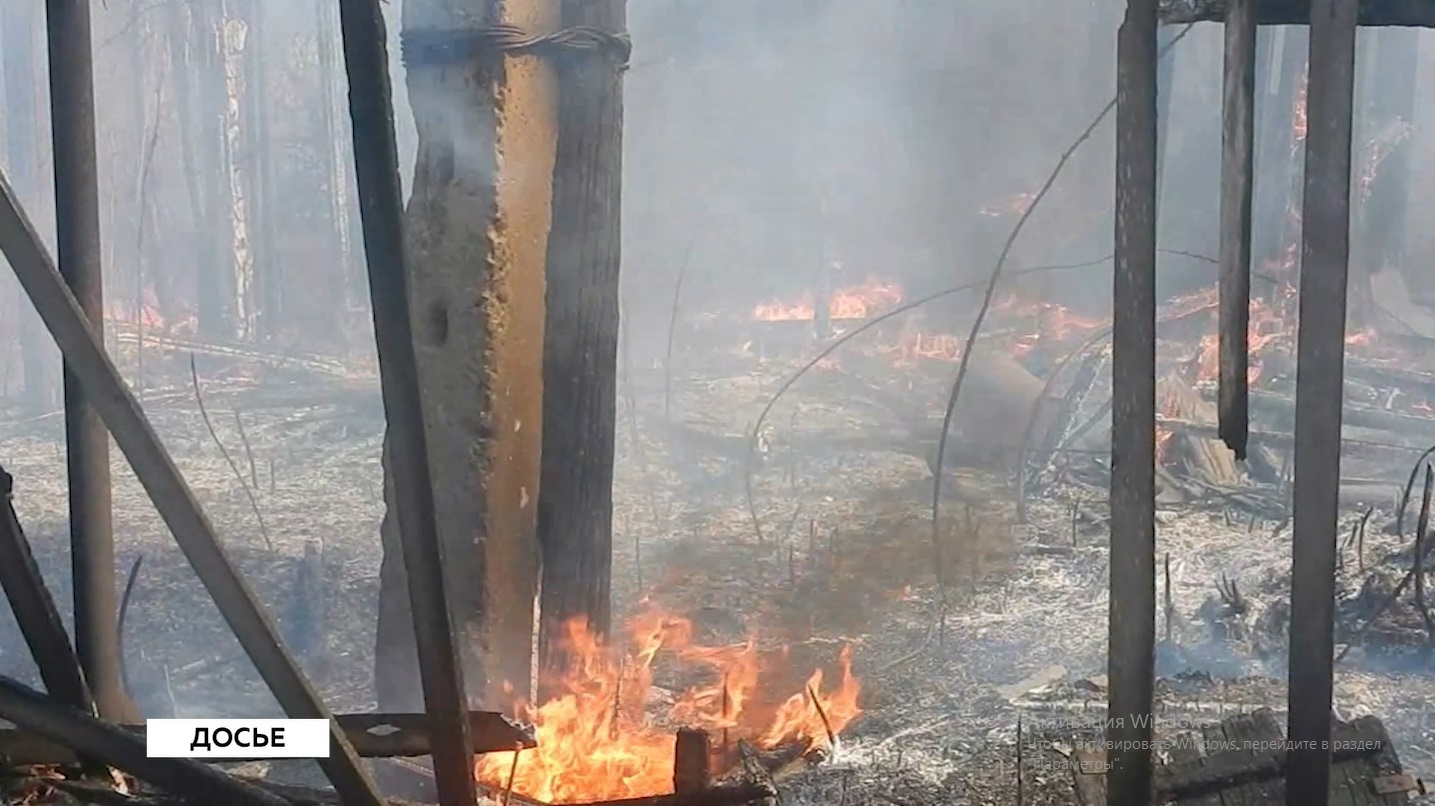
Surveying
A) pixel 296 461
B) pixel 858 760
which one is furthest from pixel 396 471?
pixel 296 461

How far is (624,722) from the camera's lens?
4.18 meters

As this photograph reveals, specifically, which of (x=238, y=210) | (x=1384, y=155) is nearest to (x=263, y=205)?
(x=238, y=210)

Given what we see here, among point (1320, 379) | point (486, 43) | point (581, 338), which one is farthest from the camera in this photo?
point (581, 338)

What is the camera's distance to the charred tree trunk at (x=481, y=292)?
11.0ft

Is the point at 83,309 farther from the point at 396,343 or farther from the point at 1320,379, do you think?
the point at 1320,379

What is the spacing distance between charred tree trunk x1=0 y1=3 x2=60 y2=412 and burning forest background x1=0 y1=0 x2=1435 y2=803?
0.05 meters

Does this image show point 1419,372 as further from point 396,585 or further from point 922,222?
point 396,585

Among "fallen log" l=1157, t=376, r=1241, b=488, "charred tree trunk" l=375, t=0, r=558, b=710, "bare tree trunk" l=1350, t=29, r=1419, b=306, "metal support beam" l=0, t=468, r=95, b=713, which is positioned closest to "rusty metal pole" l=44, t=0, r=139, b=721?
"metal support beam" l=0, t=468, r=95, b=713

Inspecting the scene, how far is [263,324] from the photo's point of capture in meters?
13.6

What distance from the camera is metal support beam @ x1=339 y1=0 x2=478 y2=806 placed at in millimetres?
2131

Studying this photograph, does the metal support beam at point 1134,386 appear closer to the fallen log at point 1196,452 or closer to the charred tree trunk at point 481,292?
the charred tree trunk at point 481,292

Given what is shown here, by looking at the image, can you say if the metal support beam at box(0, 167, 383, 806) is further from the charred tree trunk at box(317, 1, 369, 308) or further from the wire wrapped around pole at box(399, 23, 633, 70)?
the charred tree trunk at box(317, 1, 369, 308)

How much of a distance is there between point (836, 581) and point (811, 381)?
520 cm

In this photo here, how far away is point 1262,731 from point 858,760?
1302 millimetres
